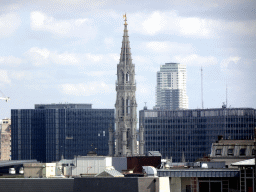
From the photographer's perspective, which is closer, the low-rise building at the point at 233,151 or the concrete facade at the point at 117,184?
the concrete facade at the point at 117,184

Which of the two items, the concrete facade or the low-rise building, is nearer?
the concrete facade

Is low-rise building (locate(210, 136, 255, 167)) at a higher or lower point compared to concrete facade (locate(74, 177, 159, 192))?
higher

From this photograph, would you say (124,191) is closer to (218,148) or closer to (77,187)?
(77,187)

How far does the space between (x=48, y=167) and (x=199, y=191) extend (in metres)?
64.1

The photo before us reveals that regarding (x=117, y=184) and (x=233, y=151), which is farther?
(x=233, y=151)

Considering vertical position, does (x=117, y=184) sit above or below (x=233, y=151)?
below

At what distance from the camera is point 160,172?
4715 inches

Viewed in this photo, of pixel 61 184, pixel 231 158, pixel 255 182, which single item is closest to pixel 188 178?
pixel 255 182

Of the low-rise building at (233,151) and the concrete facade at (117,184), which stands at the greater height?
the low-rise building at (233,151)

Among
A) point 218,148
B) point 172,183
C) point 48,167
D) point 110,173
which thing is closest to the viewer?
point 172,183

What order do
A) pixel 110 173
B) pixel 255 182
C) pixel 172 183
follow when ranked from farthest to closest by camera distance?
1. pixel 110 173
2. pixel 172 183
3. pixel 255 182

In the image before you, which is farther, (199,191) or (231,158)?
(231,158)

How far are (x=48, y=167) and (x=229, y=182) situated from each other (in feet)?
218

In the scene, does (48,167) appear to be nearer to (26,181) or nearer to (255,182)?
(26,181)
